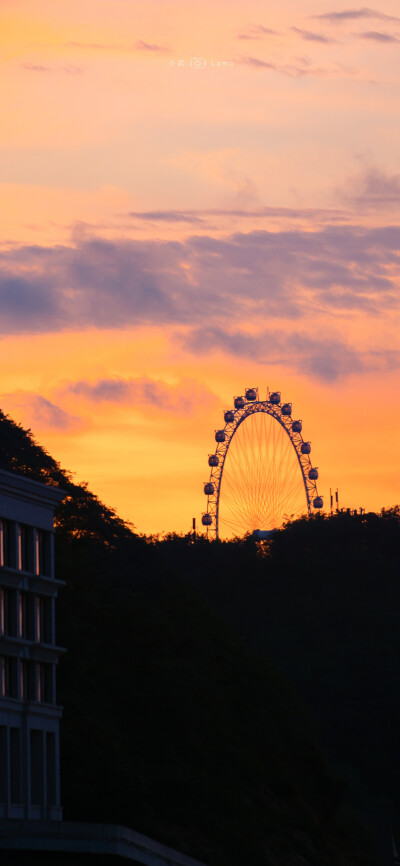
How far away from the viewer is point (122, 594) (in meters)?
91.1

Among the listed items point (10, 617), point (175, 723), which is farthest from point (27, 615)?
point (175, 723)

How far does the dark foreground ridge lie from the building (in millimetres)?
4894

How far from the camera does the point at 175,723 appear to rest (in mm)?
84875

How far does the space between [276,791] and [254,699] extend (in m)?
7.78

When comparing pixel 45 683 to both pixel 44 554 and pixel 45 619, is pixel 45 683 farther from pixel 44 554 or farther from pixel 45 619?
pixel 44 554

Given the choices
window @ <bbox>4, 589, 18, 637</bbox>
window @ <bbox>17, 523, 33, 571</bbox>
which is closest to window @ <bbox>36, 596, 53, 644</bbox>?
window @ <bbox>17, 523, 33, 571</bbox>

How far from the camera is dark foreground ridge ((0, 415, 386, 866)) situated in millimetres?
73688

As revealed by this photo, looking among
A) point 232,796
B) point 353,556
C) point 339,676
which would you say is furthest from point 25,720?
point 353,556

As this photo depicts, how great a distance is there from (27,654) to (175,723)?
22.3 meters

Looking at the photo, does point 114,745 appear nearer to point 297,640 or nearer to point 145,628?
point 145,628

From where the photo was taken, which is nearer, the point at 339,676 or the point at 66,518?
the point at 66,518

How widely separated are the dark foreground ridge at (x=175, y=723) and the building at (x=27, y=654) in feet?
16.1

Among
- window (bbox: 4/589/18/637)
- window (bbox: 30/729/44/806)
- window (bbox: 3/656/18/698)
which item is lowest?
window (bbox: 30/729/44/806)

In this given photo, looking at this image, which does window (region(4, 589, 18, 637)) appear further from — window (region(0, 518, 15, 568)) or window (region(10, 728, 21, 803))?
window (region(10, 728, 21, 803))
